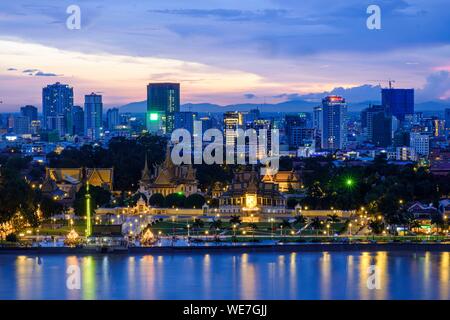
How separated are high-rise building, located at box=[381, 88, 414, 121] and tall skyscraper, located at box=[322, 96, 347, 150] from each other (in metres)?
10.6

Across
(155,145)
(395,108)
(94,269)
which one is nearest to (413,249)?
(94,269)

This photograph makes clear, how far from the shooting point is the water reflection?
37.5 ft

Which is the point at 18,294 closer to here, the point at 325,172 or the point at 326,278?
the point at 326,278

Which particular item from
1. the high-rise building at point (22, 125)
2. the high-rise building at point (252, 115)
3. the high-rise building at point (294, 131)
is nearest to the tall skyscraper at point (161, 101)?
the high-rise building at point (252, 115)

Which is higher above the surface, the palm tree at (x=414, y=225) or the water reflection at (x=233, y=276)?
the palm tree at (x=414, y=225)

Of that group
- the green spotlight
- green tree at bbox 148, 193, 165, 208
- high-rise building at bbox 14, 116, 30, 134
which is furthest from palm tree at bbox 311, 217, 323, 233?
high-rise building at bbox 14, 116, 30, 134

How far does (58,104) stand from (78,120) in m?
2.54

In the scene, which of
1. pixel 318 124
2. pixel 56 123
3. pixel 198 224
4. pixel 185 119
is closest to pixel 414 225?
pixel 198 224

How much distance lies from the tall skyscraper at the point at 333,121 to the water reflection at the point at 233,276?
44.6 metres

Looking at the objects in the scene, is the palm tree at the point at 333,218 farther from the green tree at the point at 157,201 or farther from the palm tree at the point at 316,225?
the green tree at the point at 157,201

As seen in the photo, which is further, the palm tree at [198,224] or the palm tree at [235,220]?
the palm tree at [235,220]

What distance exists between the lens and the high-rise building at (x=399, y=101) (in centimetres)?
7238

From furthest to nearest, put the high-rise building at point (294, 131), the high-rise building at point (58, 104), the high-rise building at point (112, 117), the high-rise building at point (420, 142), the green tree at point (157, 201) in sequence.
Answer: the high-rise building at point (112, 117) < the high-rise building at point (58, 104) < the high-rise building at point (294, 131) < the high-rise building at point (420, 142) < the green tree at point (157, 201)

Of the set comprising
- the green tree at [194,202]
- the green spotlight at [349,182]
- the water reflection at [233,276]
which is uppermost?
the green spotlight at [349,182]
